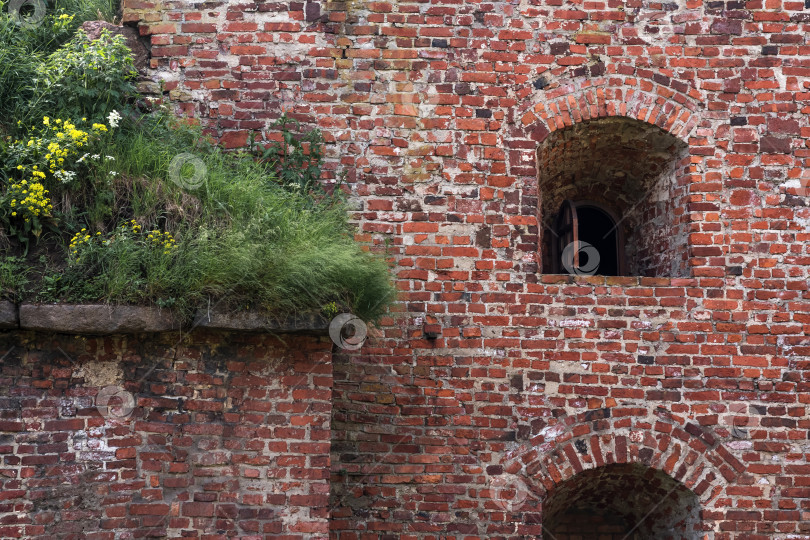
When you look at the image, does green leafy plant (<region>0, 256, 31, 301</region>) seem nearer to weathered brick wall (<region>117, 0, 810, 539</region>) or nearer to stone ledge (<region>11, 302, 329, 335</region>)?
stone ledge (<region>11, 302, 329, 335</region>)

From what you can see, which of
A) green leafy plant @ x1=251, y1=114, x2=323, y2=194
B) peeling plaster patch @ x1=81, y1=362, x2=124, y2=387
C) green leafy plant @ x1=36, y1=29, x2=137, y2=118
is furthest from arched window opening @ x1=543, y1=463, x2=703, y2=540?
green leafy plant @ x1=36, y1=29, x2=137, y2=118

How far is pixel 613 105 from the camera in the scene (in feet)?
19.3

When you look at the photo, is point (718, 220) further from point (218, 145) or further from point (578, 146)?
point (218, 145)

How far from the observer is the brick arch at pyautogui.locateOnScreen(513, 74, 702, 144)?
587 centimetres

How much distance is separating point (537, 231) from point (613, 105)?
112 centimetres

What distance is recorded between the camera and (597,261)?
21.8 feet

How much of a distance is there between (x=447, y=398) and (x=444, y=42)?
8.88 ft

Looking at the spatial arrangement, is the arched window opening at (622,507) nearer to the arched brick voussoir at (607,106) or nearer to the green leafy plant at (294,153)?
the arched brick voussoir at (607,106)

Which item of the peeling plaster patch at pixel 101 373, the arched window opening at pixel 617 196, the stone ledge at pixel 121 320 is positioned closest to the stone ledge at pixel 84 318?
the stone ledge at pixel 121 320

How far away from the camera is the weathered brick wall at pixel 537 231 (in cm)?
540

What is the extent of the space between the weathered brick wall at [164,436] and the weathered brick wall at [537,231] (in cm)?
95

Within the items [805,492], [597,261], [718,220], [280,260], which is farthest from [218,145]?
[805,492]

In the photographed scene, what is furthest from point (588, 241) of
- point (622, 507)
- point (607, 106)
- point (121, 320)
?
point (121, 320)

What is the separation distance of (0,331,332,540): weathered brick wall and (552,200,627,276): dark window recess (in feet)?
8.62
